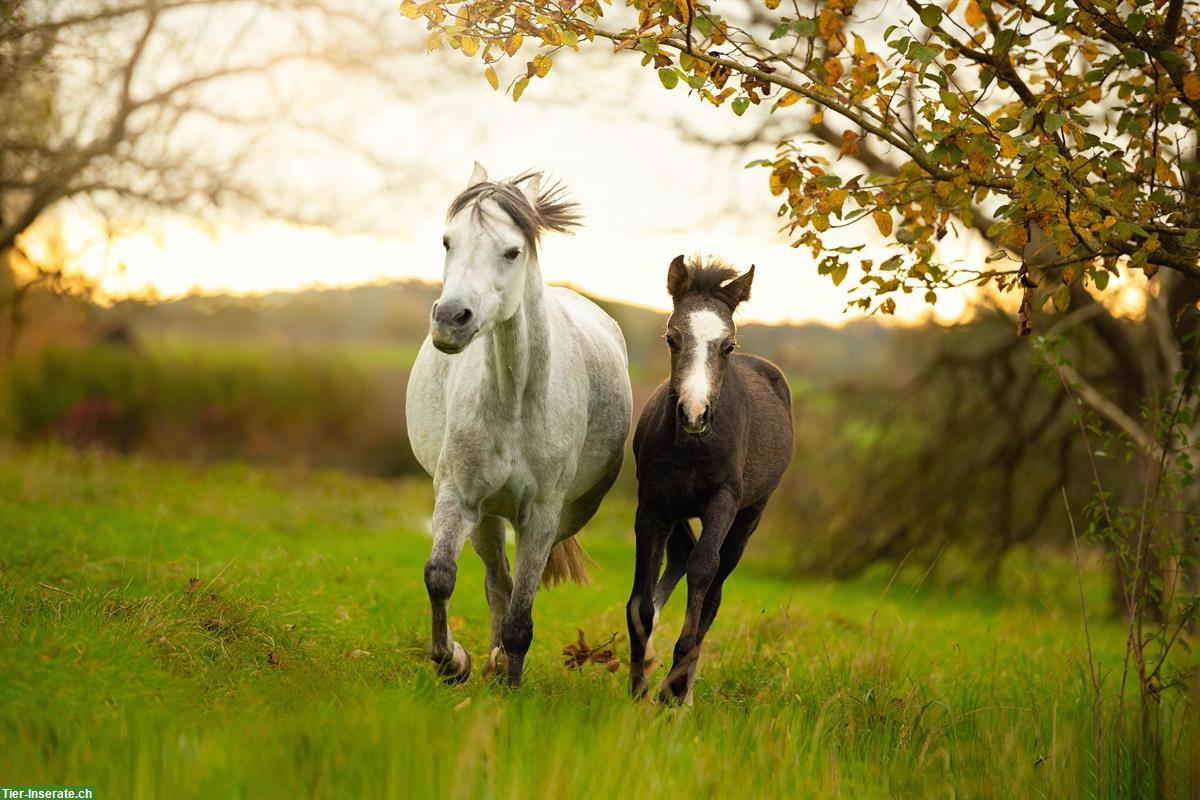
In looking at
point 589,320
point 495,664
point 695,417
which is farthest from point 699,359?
point 495,664

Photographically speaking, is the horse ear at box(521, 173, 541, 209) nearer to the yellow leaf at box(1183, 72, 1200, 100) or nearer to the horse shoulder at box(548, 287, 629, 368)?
the horse shoulder at box(548, 287, 629, 368)

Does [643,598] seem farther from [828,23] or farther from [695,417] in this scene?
[828,23]

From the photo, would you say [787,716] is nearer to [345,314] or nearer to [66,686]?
[66,686]

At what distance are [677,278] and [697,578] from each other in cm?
150

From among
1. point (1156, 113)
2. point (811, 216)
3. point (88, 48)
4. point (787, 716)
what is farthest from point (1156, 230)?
point (88, 48)

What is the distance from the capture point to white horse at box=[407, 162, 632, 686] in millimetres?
4750

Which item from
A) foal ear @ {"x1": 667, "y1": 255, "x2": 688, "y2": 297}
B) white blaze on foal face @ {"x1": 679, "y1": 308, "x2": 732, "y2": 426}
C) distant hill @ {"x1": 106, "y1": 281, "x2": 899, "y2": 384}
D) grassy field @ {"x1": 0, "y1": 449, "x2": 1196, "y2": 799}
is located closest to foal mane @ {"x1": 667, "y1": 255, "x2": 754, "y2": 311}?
foal ear @ {"x1": 667, "y1": 255, "x2": 688, "y2": 297}

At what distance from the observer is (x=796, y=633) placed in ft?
25.8

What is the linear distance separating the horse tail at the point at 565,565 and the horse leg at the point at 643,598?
1224mm

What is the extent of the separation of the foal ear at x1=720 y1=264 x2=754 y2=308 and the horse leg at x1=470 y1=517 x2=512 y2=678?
1.81 m

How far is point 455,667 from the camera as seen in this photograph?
5.39 meters

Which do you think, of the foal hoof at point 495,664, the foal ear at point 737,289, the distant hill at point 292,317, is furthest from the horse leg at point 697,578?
the distant hill at point 292,317

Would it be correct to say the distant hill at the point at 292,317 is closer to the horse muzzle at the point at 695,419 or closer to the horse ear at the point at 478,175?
the horse ear at the point at 478,175

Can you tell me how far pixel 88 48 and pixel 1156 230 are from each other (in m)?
10.5
